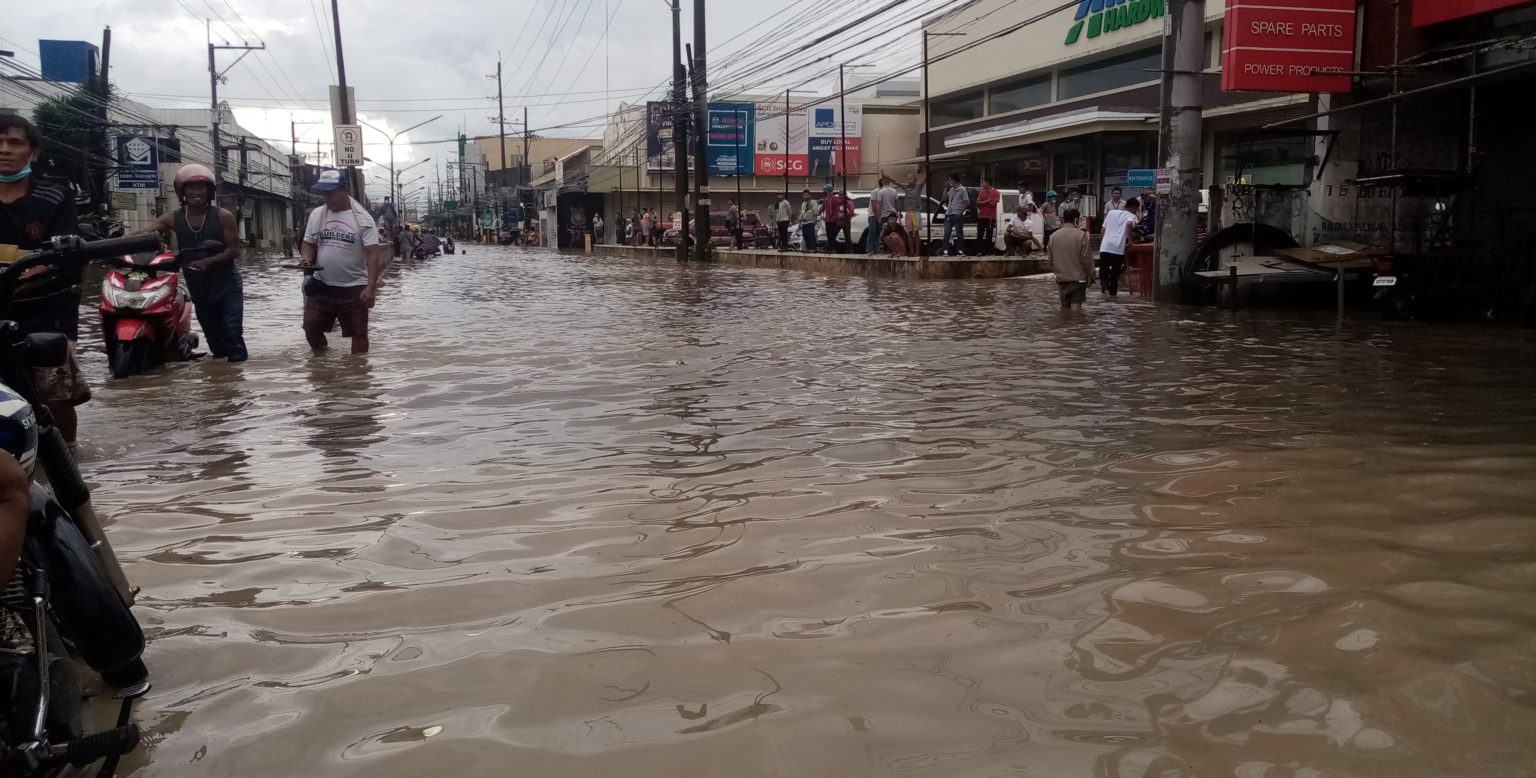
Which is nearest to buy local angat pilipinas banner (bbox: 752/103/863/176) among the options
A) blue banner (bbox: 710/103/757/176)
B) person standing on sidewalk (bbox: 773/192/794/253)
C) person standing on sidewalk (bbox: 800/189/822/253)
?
blue banner (bbox: 710/103/757/176)

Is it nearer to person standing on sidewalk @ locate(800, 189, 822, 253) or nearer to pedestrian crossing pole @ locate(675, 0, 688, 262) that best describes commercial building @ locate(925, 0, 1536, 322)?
person standing on sidewalk @ locate(800, 189, 822, 253)

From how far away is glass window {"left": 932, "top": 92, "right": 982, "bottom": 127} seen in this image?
39.3 m

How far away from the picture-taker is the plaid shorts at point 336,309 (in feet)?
26.9

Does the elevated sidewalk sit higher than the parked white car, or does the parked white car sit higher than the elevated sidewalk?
the parked white car

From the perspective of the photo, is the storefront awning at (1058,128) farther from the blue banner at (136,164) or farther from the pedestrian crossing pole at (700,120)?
the blue banner at (136,164)

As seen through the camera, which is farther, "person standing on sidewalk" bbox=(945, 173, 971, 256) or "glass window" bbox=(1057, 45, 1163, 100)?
"glass window" bbox=(1057, 45, 1163, 100)

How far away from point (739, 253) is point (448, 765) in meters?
28.1

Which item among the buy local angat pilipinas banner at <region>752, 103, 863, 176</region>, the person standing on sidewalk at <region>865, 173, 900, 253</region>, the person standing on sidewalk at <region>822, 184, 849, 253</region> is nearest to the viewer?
the person standing on sidewalk at <region>865, 173, 900, 253</region>

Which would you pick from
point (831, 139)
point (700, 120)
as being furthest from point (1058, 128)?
point (831, 139)

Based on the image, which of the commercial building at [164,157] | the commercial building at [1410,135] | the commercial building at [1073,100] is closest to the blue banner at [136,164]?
the commercial building at [164,157]

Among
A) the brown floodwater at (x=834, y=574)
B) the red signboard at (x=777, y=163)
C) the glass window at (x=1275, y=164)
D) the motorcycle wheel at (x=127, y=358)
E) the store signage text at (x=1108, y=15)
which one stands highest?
the store signage text at (x=1108, y=15)

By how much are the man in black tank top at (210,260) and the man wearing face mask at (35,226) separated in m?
2.00

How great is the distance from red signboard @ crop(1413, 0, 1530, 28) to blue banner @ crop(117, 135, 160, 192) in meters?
31.1

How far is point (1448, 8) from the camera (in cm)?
1149
